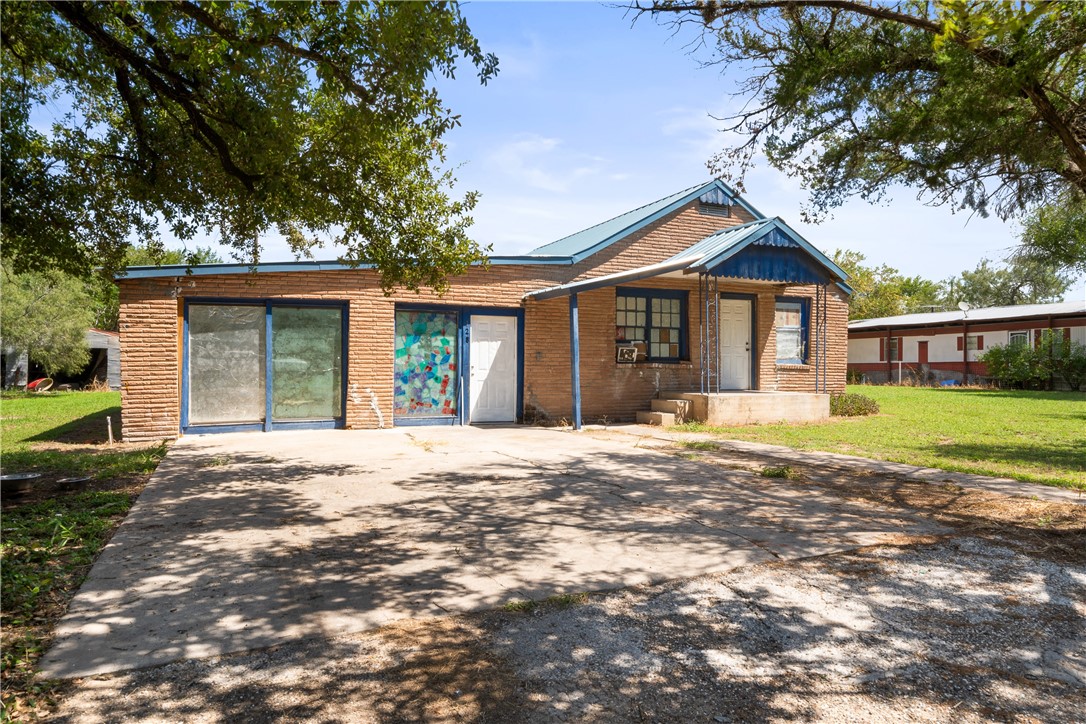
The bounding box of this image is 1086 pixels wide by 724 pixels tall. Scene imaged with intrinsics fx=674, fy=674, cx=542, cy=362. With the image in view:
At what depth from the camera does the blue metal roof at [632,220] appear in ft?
50.0

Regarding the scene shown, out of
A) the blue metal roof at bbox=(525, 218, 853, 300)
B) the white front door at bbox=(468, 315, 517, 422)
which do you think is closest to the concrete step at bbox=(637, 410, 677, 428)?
the white front door at bbox=(468, 315, 517, 422)

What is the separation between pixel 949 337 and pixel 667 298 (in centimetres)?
2396

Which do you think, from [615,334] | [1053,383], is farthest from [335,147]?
[1053,383]

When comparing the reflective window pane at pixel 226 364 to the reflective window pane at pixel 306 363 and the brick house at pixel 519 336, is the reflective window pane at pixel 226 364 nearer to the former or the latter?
the brick house at pixel 519 336

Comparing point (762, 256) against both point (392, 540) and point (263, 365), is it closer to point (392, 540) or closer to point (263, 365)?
point (263, 365)

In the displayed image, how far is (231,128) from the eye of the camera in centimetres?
702

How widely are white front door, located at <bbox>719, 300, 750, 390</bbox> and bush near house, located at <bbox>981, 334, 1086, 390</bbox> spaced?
17.9m

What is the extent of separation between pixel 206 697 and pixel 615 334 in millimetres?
12811

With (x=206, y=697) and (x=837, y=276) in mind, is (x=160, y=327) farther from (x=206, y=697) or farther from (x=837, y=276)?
(x=837, y=276)

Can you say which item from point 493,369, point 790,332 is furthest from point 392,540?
point 790,332

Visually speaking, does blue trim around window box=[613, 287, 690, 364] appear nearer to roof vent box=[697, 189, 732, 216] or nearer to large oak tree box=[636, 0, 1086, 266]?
roof vent box=[697, 189, 732, 216]

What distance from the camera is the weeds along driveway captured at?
11.8 ft

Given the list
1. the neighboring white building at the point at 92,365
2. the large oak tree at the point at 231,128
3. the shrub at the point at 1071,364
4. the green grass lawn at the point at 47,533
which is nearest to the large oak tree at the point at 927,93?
the large oak tree at the point at 231,128

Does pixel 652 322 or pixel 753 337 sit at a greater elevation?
pixel 652 322
